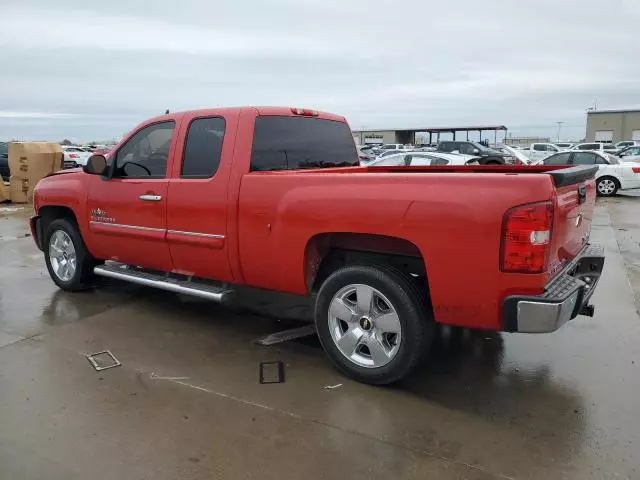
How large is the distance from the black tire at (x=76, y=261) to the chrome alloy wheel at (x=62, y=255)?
24mm

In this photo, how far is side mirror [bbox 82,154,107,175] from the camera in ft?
17.0

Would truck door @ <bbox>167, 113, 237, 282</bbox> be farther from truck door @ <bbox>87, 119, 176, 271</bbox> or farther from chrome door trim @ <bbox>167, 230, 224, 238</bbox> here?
truck door @ <bbox>87, 119, 176, 271</bbox>

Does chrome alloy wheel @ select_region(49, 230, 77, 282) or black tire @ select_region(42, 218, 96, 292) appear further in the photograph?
chrome alloy wheel @ select_region(49, 230, 77, 282)

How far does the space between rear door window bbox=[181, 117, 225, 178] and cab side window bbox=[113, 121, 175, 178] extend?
10.4 inches

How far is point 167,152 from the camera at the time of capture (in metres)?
4.85

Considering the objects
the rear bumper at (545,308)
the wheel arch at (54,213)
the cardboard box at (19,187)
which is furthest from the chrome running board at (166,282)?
the cardboard box at (19,187)

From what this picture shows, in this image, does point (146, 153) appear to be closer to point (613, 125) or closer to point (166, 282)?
point (166, 282)

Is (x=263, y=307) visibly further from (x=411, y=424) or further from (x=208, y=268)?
(x=411, y=424)

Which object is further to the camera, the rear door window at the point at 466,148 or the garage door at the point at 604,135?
the garage door at the point at 604,135

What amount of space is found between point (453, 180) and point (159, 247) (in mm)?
2830

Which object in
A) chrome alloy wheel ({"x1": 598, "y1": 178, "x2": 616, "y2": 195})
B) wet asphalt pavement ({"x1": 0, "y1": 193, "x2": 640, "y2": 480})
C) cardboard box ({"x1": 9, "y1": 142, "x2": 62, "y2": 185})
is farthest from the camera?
chrome alloy wheel ({"x1": 598, "y1": 178, "x2": 616, "y2": 195})

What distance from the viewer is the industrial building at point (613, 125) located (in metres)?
78.6

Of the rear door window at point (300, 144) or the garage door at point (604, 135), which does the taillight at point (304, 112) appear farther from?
the garage door at point (604, 135)

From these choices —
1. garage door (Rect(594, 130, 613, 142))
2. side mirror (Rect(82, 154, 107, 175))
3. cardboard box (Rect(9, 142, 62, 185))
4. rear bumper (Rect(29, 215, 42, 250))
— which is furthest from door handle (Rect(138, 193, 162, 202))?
garage door (Rect(594, 130, 613, 142))
